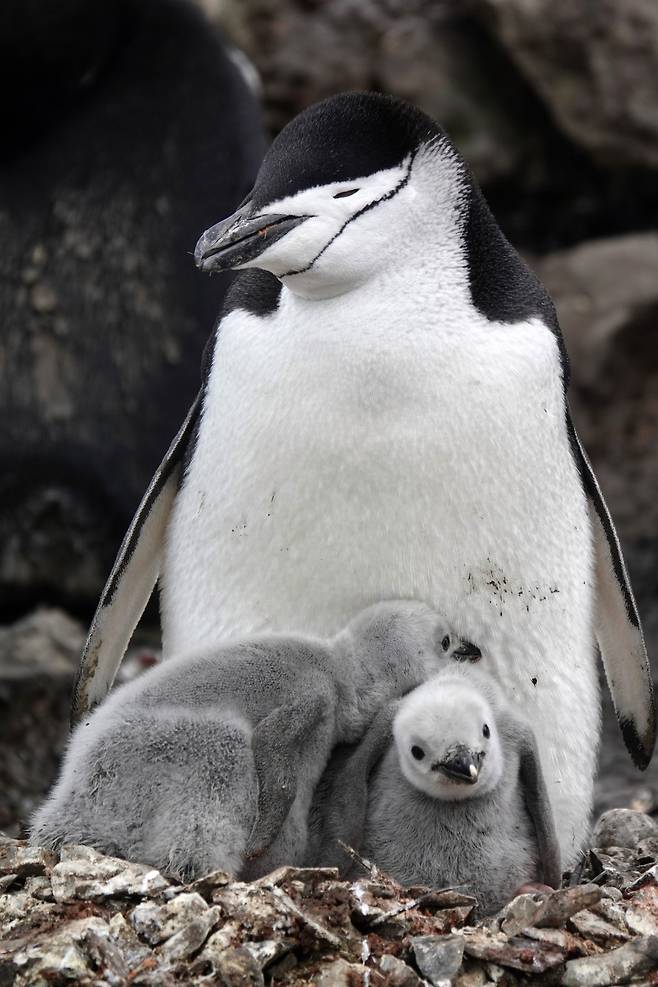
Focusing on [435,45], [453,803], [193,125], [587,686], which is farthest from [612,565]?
[435,45]

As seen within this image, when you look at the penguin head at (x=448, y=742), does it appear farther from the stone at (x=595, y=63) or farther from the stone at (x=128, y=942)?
the stone at (x=595, y=63)

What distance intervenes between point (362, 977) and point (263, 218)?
107 cm

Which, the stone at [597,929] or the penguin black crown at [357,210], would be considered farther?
the penguin black crown at [357,210]

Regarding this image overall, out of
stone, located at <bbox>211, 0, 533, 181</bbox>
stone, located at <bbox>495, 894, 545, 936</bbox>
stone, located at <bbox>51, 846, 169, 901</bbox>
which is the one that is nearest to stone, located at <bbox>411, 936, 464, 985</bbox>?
stone, located at <bbox>495, 894, 545, 936</bbox>

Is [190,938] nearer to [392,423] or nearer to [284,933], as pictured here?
[284,933]

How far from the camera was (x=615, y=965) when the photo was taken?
2.13m

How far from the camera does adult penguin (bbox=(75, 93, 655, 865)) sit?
250cm

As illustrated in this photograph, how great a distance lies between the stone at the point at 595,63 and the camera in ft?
21.0

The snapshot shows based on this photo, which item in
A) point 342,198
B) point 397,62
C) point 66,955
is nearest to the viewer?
point 66,955

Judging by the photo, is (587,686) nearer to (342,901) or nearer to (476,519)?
(476,519)

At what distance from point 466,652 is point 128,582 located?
70cm

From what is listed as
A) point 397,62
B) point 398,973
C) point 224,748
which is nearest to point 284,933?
point 398,973

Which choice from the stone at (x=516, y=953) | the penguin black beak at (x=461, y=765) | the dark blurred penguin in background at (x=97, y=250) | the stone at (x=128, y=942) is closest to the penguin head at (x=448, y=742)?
the penguin black beak at (x=461, y=765)

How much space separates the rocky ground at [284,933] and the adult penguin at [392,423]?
1.60 ft
